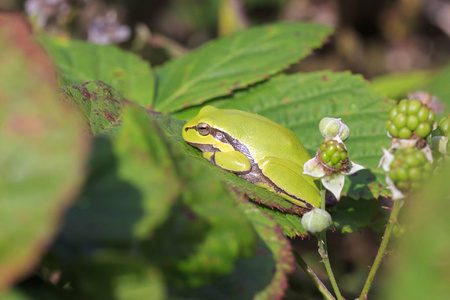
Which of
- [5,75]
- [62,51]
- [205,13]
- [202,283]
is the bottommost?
[205,13]

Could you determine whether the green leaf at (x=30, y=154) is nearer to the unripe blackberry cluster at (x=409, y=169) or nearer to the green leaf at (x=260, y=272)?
the green leaf at (x=260, y=272)

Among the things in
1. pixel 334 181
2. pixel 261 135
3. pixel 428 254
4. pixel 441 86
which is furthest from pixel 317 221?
pixel 441 86

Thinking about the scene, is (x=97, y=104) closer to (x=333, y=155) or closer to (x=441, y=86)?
(x=333, y=155)

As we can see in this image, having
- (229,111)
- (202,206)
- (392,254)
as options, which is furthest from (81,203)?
(229,111)

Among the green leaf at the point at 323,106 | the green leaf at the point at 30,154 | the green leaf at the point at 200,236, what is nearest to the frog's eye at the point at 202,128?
the green leaf at the point at 323,106

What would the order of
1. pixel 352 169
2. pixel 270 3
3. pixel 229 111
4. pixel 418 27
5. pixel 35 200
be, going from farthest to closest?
pixel 270 3 < pixel 418 27 < pixel 229 111 < pixel 352 169 < pixel 35 200

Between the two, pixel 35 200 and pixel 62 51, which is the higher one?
pixel 35 200

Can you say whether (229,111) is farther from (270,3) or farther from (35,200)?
(270,3)
